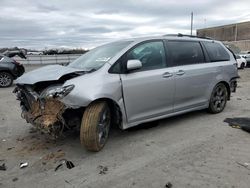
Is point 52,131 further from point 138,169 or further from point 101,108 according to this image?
point 138,169

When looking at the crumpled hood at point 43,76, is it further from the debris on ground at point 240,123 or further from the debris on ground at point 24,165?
the debris on ground at point 240,123

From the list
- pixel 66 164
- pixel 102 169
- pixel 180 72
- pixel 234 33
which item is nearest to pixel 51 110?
pixel 66 164

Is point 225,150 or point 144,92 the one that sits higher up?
point 144,92

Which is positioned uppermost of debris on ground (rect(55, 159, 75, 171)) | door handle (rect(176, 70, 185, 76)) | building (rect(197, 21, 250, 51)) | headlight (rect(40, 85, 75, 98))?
headlight (rect(40, 85, 75, 98))

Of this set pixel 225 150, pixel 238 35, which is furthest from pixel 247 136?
pixel 238 35

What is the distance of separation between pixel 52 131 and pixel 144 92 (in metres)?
1.66

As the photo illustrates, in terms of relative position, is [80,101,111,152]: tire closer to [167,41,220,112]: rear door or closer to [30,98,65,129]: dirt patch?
[30,98,65,129]: dirt patch

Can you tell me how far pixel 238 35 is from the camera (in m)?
74.0

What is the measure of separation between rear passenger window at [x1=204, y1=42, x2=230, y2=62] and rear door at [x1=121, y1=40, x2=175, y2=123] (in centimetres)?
154

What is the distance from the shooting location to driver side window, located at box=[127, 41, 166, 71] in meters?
5.20

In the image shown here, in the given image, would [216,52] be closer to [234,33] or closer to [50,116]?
[50,116]

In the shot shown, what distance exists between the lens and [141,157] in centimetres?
436

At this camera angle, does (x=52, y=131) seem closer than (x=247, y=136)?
Yes

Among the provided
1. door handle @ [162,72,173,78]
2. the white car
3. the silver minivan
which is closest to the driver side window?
the silver minivan
